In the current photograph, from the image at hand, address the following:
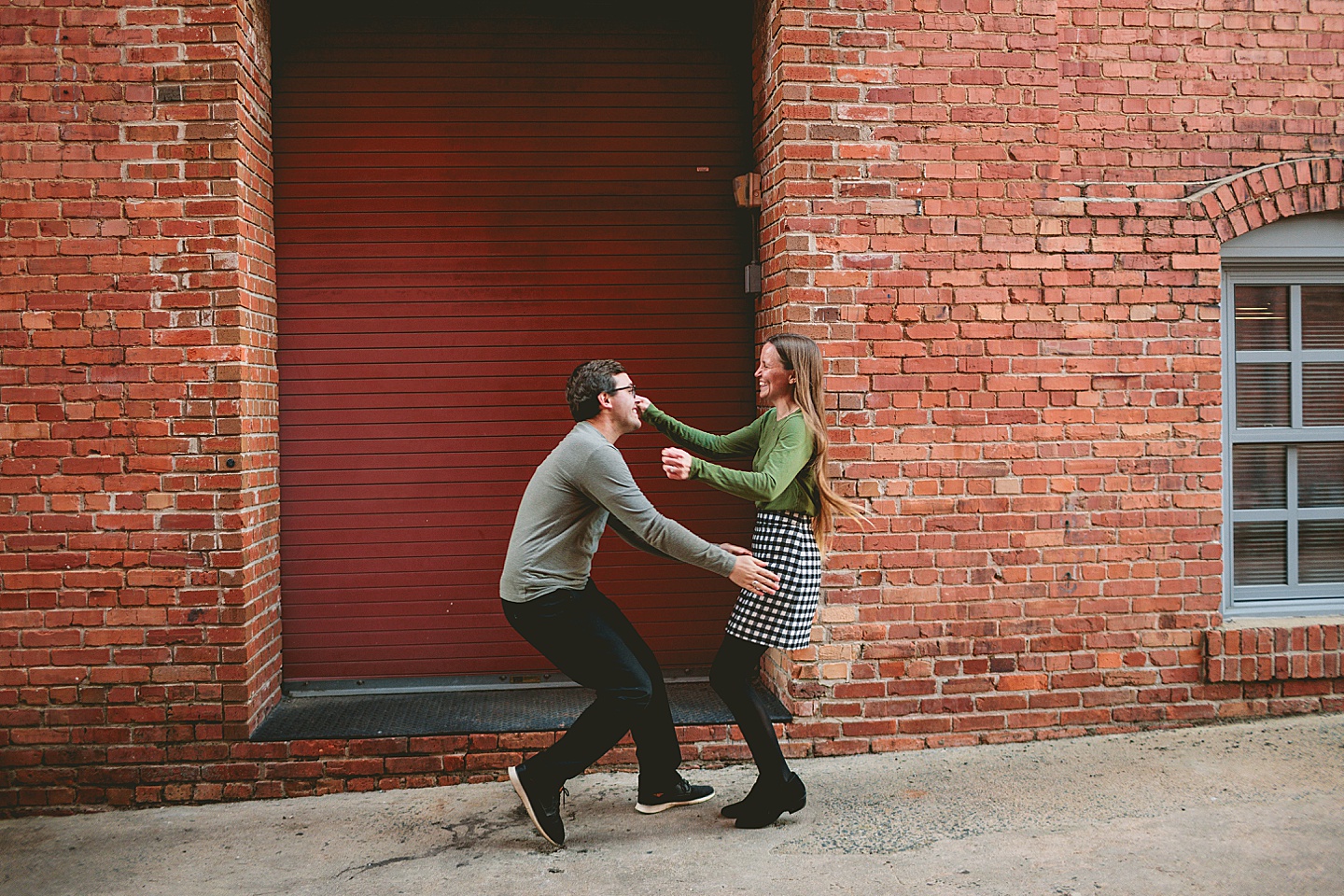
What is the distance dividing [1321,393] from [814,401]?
11.1 ft

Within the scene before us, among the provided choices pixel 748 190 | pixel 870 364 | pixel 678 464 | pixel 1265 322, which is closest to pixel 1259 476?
pixel 1265 322

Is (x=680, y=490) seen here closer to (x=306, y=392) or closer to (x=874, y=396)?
(x=874, y=396)

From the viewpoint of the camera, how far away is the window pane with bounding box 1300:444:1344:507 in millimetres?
A: 5324

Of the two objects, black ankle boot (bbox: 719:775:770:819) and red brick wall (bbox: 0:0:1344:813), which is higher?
red brick wall (bbox: 0:0:1344:813)

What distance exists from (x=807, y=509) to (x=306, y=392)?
9.54 ft

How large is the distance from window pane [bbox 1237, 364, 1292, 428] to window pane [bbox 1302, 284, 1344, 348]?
225mm

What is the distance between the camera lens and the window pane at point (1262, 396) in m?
5.29

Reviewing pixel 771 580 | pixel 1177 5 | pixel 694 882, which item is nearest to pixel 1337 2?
pixel 1177 5

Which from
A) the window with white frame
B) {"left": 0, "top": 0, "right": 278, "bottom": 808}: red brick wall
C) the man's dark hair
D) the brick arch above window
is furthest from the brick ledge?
{"left": 0, "top": 0, "right": 278, "bottom": 808}: red brick wall

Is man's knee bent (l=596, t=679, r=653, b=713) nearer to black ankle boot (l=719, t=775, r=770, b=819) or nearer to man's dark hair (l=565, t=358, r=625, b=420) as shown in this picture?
black ankle boot (l=719, t=775, r=770, b=819)

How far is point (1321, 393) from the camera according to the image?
532 centimetres

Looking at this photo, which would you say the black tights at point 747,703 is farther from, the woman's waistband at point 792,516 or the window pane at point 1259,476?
the window pane at point 1259,476

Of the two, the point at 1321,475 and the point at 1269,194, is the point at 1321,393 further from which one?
the point at 1269,194

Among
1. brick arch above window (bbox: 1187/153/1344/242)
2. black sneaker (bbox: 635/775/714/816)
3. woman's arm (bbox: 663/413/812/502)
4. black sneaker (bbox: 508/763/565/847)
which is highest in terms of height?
brick arch above window (bbox: 1187/153/1344/242)
